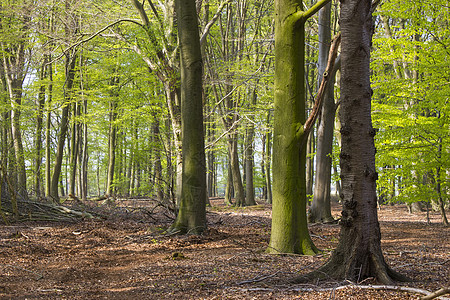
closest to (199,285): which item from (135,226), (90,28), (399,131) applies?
(135,226)

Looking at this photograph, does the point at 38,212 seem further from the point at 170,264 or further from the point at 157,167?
the point at 170,264

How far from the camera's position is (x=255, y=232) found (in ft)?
30.3

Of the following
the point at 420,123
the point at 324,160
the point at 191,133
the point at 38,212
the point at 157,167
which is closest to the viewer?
the point at 191,133

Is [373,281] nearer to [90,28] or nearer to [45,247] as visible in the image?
[45,247]

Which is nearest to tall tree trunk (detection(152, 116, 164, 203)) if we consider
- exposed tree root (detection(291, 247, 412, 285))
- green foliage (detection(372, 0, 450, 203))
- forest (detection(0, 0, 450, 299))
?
forest (detection(0, 0, 450, 299))

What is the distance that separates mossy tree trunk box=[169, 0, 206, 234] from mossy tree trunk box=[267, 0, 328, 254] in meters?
2.80

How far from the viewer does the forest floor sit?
13.1 feet

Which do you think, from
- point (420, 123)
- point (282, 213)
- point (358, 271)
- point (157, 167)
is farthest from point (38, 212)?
point (420, 123)

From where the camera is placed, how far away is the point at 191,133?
8.45 meters

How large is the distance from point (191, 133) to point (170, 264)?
3359 millimetres

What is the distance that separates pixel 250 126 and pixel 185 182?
8654 millimetres

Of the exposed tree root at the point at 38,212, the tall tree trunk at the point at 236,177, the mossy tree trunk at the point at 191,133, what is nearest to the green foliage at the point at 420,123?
the mossy tree trunk at the point at 191,133

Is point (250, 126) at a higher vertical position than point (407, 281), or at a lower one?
higher

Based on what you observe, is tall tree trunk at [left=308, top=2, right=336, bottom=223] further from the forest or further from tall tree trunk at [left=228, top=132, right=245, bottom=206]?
tall tree trunk at [left=228, top=132, right=245, bottom=206]
